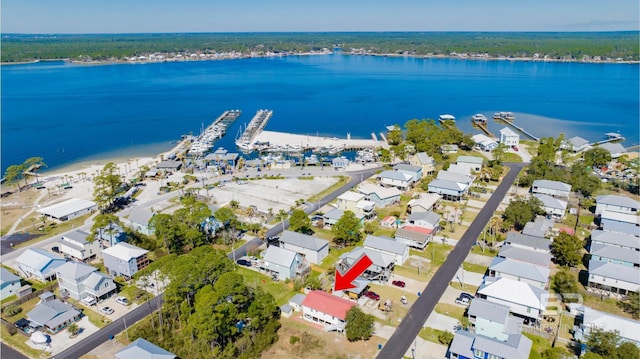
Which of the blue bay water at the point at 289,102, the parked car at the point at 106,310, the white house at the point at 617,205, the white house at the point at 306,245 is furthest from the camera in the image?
the blue bay water at the point at 289,102

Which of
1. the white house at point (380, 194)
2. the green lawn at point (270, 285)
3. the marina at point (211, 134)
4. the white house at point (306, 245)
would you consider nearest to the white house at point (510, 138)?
the white house at point (380, 194)

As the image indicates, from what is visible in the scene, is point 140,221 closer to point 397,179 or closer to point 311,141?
point 397,179

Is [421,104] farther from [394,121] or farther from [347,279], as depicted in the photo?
[347,279]

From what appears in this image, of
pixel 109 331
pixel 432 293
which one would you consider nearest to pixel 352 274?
pixel 432 293

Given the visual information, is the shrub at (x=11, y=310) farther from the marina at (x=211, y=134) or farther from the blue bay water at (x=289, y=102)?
the blue bay water at (x=289, y=102)

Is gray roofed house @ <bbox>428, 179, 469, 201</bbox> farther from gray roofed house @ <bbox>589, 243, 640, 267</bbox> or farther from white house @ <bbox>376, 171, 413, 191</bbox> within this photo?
gray roofed house @ <bbox>589, 243, 640, 267</bbox>

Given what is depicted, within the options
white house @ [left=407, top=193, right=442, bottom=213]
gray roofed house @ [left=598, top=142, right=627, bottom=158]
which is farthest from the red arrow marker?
gray roofed house @ [left=598, top=142, right=627, bottom=158]
